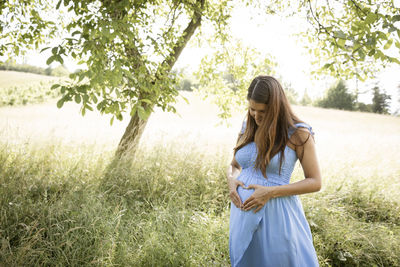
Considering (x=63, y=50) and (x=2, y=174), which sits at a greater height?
(x=63, y=50)

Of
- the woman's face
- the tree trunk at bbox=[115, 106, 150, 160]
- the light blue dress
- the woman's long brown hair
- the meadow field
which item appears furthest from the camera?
the tree trunk at bbox=[115, 106, 150, 160]

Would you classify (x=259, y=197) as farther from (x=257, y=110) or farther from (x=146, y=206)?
(x=146, y=206)

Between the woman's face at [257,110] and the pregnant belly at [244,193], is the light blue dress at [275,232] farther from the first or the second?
the woman's face at [257,110]

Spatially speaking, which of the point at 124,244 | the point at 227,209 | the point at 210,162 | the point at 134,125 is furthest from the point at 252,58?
the point at 124,244

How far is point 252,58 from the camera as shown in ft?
20.9

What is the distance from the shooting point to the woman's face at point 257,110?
85.0 inches

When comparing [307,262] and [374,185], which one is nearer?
[307,262]

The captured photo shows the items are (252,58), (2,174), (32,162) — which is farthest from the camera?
(252,58)

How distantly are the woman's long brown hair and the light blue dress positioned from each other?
6 centimetres

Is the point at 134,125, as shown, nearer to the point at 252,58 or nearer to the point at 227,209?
the point at 227,209

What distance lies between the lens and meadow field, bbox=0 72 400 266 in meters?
2.99

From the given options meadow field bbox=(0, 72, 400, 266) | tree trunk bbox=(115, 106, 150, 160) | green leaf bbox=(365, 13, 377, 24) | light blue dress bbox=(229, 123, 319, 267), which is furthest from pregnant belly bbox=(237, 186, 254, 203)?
tree trunk bbox=(115, 106, 150, 160)

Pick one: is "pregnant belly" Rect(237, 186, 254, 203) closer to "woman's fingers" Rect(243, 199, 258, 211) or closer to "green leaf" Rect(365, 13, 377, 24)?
"woman's fingers" Rect(243, 199, 258, 211)

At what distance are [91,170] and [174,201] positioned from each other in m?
1.73
